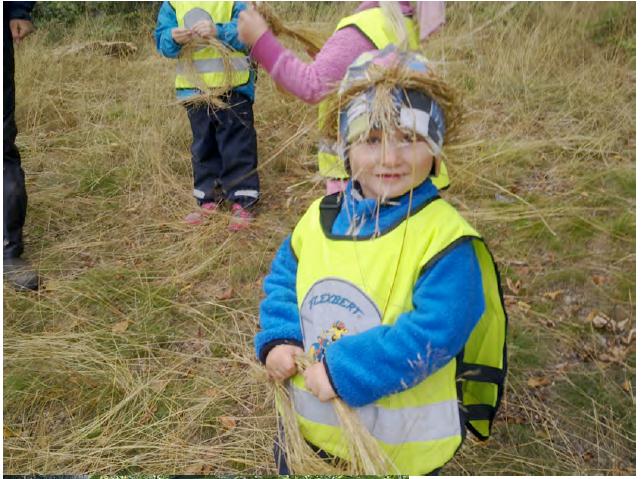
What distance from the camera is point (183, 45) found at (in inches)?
150

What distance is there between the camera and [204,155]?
4.33 meters

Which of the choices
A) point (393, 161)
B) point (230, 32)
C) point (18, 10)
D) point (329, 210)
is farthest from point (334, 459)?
point (18, 10)

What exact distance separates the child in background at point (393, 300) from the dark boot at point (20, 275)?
92.9 inches

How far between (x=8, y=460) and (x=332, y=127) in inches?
80.3

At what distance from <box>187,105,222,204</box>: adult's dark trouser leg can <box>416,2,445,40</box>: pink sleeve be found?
221 cm

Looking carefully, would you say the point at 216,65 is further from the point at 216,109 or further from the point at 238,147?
the point at 238,147

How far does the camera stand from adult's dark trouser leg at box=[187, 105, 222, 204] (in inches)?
165

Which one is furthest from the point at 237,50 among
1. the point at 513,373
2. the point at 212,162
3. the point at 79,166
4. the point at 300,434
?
the point at 300,434

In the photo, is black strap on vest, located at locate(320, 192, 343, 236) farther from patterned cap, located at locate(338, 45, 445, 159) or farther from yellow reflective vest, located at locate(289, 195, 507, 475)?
patterned cap, located at locate(338, 45, 445, 159)

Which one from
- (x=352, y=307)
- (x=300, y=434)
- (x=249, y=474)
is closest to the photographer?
(x=352, y=307)

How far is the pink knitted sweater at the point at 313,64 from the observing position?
7.39 ft

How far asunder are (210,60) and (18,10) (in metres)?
1.10

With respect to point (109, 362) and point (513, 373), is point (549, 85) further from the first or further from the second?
point (109, 362)

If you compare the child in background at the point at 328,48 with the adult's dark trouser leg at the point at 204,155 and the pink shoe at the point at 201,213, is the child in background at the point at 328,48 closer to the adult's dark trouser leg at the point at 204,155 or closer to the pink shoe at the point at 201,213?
the adult's dark trouser leg at the point at 204,155
